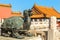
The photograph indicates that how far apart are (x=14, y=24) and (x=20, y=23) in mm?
262

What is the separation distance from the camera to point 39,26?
13.8 m

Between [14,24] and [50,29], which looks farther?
[50,29]

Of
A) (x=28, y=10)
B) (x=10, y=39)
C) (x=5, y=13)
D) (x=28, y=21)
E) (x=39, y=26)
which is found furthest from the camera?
(x=5, y=13)

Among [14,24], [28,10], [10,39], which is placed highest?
[28,10]

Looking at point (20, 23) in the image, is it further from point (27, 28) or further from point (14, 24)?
point (27, 28)

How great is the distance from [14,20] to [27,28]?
2054mm

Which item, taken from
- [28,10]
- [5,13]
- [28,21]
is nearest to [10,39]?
[28,10]

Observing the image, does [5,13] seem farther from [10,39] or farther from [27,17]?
[10,39]

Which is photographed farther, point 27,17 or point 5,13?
point 5,13

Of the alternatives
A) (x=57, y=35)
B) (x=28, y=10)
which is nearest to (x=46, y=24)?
(x=57, y=35)

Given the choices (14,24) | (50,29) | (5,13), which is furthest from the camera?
(5,13)

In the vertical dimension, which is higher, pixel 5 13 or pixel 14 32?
pixel 5 13

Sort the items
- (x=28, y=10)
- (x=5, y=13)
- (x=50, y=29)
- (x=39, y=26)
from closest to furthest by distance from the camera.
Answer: (x=28, y=10)
(x=50, y=29)
(x=39, y=26)
(x=5, y=13)

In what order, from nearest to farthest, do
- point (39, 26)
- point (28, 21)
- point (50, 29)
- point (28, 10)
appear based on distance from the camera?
point (28, 10) < point (28, 21) < point (50, 29) < point (39, 26)
